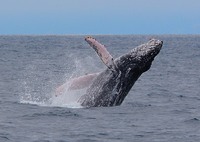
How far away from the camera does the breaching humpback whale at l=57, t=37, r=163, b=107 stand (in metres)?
19.3

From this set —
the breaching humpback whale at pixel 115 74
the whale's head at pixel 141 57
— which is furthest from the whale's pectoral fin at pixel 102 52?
the whale's head at pixel 141 57

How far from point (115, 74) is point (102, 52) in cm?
75

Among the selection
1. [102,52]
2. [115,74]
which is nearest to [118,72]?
[115,74]

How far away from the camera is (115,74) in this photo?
1947 cm

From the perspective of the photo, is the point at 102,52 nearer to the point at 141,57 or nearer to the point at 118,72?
the point at 118,72

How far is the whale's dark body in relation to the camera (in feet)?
63.4

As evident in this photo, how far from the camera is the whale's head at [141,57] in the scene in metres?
19.2

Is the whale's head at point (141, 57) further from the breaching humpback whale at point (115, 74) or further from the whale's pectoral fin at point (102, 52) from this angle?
the whale's pectoral fin at point (102, 52)

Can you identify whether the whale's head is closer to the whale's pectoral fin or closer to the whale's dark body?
the whale's dark body

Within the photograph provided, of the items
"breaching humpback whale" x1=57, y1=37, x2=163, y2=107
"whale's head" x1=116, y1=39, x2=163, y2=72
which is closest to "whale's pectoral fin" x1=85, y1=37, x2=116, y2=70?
"breaching humpback whale" x1=57, y1=37, x2=163, y2=107

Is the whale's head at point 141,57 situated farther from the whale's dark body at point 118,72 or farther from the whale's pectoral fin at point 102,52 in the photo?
the whale's pectoral fin at point 102,52

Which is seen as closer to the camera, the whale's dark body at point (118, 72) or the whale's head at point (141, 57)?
the whale's head at point (141, 57)

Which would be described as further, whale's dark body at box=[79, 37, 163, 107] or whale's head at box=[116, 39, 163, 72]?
whale's dark body at box=[79, 37, 163, 107]

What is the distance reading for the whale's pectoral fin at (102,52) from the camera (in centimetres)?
1927
